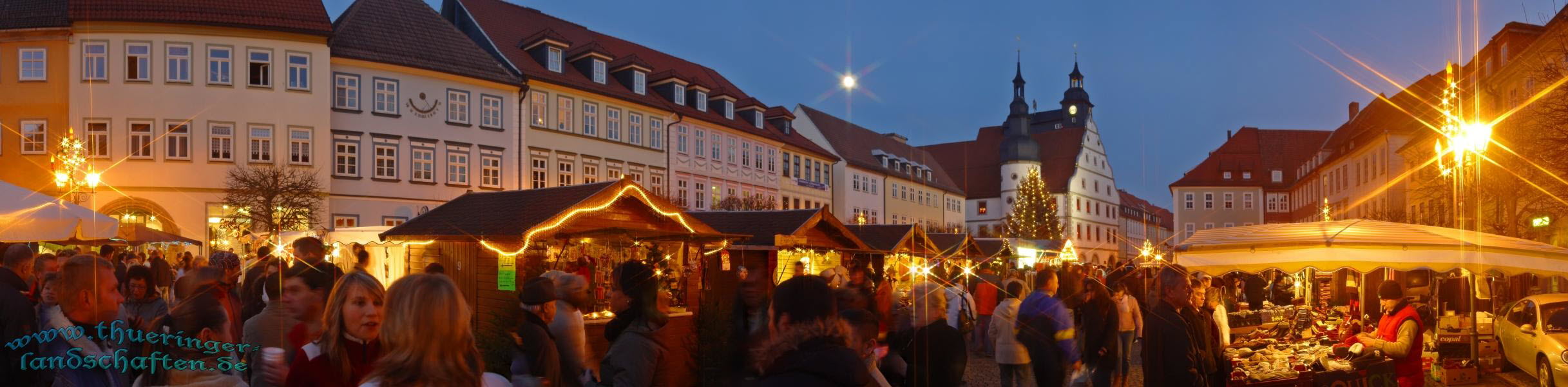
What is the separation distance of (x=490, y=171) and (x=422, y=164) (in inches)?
97.5

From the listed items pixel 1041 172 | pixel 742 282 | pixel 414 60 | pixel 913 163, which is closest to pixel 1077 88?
pixel 1041 172

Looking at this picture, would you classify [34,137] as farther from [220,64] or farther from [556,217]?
[556,217]

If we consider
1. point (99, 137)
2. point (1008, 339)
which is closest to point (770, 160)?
point (99, 137)

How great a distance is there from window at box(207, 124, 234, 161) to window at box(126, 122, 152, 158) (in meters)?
1.45

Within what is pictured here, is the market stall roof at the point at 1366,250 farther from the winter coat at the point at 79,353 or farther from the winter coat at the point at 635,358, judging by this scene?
the winter coat at the point at 79,353

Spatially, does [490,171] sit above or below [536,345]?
above

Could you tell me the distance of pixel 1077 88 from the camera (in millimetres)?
115438

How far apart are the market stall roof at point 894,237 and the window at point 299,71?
16.6 m

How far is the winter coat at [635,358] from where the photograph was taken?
5516 millimetres

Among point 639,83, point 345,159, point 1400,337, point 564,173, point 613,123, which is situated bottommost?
point 1400,337

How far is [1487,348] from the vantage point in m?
13.8

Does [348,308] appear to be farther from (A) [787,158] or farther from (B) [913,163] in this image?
(B) [913,163]

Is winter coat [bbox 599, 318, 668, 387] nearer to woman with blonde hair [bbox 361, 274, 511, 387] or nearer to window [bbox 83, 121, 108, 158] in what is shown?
woman with blonde hair [bbox 361, 274, 511, 387]

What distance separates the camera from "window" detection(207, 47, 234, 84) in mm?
30406
